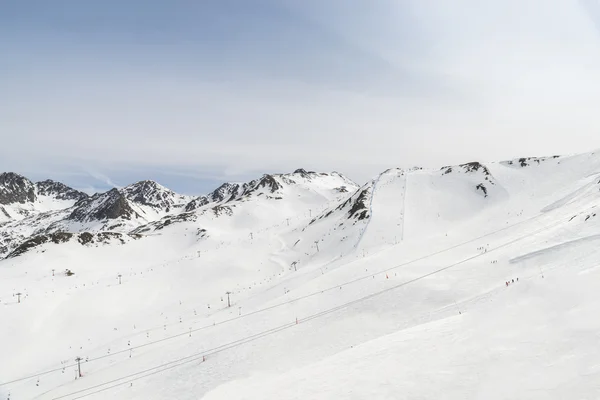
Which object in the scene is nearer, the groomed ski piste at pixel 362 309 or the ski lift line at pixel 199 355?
the groomed ski piste at pixel 362 309

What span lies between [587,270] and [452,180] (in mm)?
68224

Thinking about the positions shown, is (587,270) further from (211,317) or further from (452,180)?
(452,180)

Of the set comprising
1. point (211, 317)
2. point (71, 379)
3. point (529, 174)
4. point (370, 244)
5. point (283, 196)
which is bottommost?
point (71, 379)

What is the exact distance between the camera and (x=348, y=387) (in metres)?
14.2

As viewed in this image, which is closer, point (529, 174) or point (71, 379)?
point (71, 379)

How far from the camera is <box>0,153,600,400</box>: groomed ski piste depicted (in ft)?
45.0

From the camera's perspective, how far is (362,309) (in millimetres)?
28266

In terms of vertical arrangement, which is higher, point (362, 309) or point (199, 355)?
point (362, 309)

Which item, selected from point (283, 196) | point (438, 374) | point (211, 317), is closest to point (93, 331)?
point (211, 317)

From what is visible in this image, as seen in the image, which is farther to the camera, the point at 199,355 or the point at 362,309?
the point at 362,309

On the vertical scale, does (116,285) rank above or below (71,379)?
above

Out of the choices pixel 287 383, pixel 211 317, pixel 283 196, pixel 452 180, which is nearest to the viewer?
pixel 287 383

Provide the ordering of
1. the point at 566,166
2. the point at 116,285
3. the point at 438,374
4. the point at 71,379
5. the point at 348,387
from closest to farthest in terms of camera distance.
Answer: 1. the point at 438,374
2. the point at 348,387
3. the point at 71,379
4. the point at 116,285
5. the point at 566,166

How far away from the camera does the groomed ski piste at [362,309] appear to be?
1371cm
